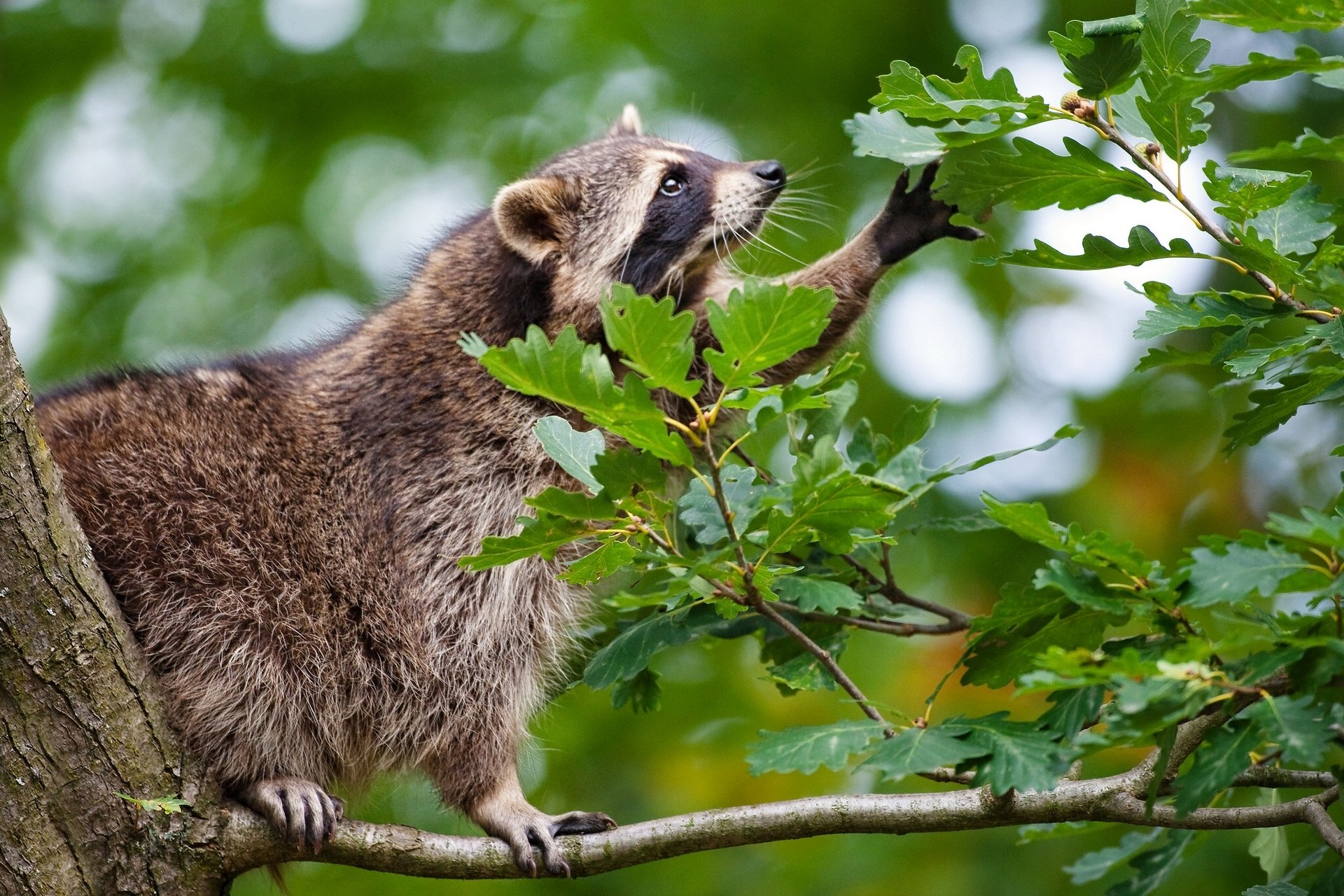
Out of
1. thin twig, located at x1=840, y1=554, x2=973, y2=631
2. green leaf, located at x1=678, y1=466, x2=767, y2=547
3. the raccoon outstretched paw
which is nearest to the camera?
green leaf, located at x1=678, y1=466, x2=767, y2=547

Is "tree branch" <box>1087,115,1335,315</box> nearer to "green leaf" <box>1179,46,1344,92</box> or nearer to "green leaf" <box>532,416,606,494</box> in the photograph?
"green leaf" <box>1179,46,1344,92</box>

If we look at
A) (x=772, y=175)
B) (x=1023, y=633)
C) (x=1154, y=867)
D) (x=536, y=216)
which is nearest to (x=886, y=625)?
(x=1023, y=633)

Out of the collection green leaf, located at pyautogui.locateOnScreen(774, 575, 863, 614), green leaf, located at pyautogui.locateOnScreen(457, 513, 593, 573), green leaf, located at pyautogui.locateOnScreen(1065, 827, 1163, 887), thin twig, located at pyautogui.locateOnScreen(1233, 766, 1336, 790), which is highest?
green leaf, located at pyautogui.locateOnScreen(457, 513, 593, 573)

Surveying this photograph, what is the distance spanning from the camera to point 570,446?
2.65m

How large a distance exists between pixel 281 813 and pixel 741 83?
19.1 ft

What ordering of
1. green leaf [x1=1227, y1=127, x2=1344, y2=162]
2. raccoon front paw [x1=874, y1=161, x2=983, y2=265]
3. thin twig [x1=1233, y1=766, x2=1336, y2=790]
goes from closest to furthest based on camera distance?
green leaf [x1=1227, y1=127, x2=1344, y2=162]
thin twig [x1=1233, y1=766, x2=1336, y2=790]
raccoon front paw [x1=874, y1=161, x2=983, y2=265]

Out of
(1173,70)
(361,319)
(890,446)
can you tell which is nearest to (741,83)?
(361,319)

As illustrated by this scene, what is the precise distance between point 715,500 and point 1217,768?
3.94 feet

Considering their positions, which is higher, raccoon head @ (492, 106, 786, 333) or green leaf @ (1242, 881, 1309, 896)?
raccoon head @ (492, 106, 786, 333)

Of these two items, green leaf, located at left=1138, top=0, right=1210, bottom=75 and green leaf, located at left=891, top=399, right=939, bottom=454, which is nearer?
green leaf, located at left=1138, top=0, right=1210, bottom=75

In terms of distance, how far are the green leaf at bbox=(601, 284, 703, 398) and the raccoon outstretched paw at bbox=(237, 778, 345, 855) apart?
188 cm

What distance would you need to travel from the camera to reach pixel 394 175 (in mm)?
9016

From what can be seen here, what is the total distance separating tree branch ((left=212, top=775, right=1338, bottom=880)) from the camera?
2775 millimetres

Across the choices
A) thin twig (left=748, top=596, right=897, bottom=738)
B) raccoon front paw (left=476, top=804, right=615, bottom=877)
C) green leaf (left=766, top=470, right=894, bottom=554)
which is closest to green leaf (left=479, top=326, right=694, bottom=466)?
green leaf (left=766, top=470, right=894, bottom=554)
